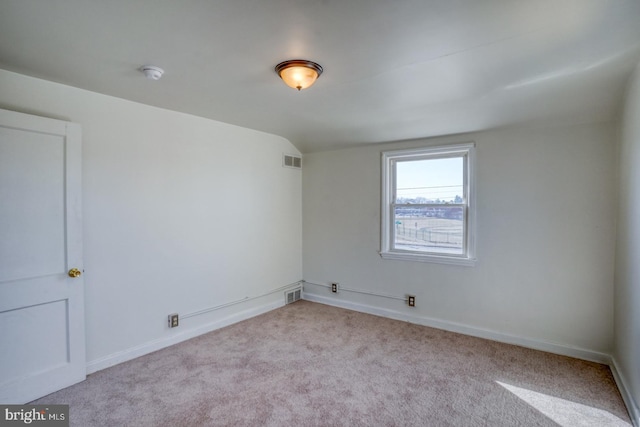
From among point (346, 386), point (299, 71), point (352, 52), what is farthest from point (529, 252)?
point (299, 71)

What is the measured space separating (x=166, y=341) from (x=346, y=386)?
74.7 inches

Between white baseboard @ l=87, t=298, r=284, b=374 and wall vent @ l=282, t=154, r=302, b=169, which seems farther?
wall vent @ l=282, t=154, r=302, b=169

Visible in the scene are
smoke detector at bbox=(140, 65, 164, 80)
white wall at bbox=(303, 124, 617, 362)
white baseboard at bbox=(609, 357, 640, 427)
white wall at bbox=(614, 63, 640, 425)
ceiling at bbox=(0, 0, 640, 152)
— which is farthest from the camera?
white wall at bbox=(303, 124, 617, 362)

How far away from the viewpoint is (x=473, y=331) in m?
3.57

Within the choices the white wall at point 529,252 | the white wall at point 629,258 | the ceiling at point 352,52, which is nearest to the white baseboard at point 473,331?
the white wall at point 529,252

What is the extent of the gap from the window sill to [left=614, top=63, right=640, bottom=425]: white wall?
1239mm

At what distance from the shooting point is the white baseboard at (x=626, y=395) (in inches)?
80.4

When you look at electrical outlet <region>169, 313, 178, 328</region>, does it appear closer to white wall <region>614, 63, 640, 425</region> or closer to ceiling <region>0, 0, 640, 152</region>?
ceiling <region>0, 0, 640, 152</region>

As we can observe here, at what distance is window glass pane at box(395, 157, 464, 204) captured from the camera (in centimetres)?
379

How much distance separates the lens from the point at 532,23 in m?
1.67

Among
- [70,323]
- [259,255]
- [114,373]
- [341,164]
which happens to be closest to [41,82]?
[70,323]

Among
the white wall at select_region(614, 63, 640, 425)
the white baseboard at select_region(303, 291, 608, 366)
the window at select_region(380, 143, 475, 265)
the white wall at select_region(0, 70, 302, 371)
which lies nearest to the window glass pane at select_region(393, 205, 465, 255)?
the window at select_region(380, 143, 475, 265)

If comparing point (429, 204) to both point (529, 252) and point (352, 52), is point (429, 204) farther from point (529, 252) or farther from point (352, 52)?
point (352, 52)

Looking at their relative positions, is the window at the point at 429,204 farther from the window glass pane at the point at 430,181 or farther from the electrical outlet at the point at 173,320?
the electrical outlet at the point at 173,320
